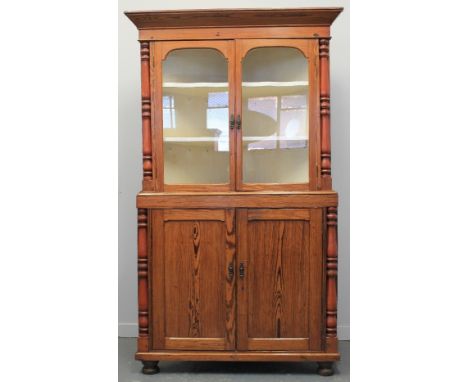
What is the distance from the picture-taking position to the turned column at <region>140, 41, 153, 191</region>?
220 cm

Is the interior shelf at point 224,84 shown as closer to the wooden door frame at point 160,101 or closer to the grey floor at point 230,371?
the wooden door frame at point 160,101

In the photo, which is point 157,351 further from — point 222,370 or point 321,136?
point 321,136

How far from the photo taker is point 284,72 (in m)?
2.23

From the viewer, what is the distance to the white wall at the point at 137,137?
8.78ft

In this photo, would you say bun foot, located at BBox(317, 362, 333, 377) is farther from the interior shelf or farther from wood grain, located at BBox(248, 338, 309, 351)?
the interior shelf

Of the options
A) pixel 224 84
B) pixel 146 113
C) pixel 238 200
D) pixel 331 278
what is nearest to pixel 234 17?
pixel 224 84

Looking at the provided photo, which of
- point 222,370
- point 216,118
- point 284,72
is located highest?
point 284,72

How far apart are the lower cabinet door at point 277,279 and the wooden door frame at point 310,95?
134 millimetres

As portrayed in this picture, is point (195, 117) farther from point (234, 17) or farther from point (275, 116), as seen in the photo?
point (234, 17)

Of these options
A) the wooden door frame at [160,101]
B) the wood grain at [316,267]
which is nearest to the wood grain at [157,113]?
the wooden door frame at [160,101]

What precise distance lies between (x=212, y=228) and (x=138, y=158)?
810 millimetres

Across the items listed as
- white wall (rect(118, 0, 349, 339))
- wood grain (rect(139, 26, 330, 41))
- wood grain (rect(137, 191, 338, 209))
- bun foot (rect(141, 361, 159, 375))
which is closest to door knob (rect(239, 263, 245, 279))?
wood grain (rect(137, 191, 338, 209))

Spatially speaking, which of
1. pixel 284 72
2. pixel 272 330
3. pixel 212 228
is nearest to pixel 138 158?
→ pixel 212 228

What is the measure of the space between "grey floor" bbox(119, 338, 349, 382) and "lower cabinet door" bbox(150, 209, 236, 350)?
17 centimetres
